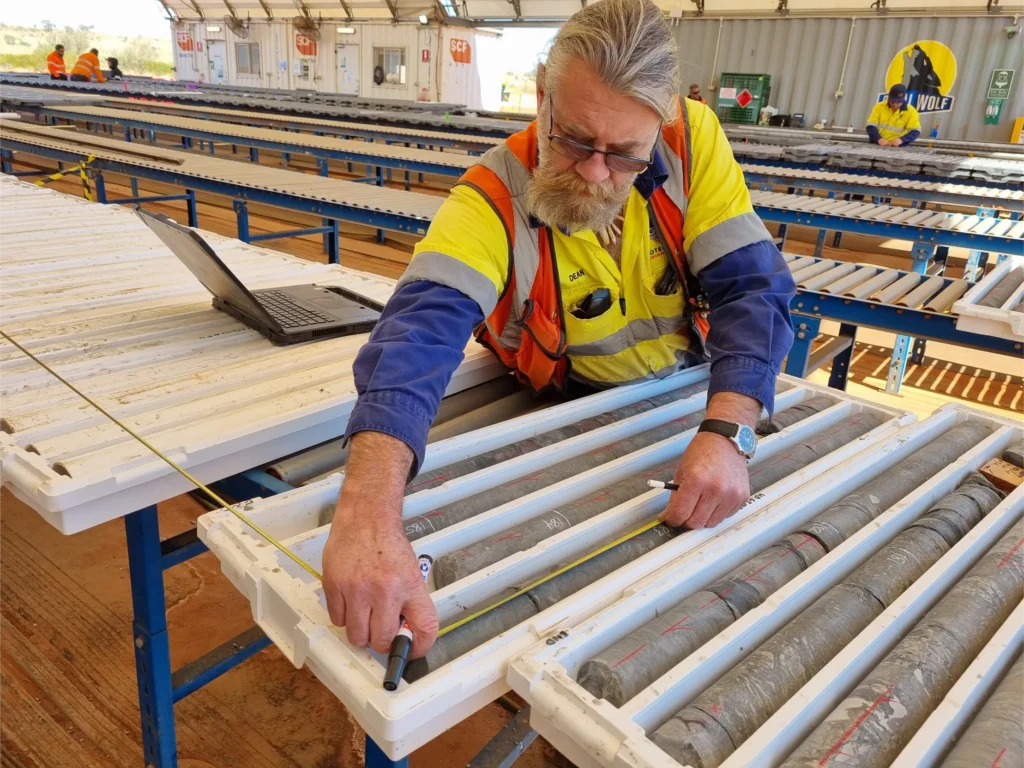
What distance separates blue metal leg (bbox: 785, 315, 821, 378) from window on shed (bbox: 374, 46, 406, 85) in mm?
15018

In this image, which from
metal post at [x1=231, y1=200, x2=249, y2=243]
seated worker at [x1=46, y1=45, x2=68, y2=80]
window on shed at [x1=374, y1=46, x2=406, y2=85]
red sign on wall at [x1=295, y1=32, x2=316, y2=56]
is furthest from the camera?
red sign on wall at [x1=295, y1=32, x2=316, y2=56]

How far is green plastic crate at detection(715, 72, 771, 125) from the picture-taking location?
11258 millimetres

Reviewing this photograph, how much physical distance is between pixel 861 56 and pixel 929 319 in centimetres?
977

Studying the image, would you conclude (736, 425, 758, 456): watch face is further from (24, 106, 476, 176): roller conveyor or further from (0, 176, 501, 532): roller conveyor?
(24, 106, 476, 176): roller conveyor

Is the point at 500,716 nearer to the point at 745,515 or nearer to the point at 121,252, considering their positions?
the point at 745,515

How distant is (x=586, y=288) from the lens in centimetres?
154

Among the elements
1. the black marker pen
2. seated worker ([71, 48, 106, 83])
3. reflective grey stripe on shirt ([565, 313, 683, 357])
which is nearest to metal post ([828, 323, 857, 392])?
reflective grey stripe on shirt ([565, 313, 683, 357])

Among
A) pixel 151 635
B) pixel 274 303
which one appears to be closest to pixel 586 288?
pixel 274 303

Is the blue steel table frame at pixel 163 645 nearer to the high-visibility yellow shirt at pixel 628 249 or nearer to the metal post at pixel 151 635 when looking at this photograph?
the metal post at pixel 151 635

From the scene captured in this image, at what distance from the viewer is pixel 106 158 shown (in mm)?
5254

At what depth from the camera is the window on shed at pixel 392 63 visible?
16016 mm

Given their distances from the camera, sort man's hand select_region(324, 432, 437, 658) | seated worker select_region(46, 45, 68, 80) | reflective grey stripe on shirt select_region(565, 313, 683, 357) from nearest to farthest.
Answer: man's hand select_region(324, 432, 437, 658), reflective grey stripe on shirt select_region(565, 313, 683, 357), seated worker select_region(46, 45, 68, 80)

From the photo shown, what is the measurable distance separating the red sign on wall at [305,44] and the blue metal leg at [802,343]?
17183 millimetres

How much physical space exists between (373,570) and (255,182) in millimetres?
4068
